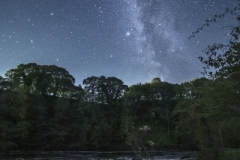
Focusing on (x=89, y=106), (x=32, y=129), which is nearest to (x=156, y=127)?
(x=89, y=106)

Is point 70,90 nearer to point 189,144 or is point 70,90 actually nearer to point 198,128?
point 189,144

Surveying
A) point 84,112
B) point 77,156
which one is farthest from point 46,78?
point 77,156

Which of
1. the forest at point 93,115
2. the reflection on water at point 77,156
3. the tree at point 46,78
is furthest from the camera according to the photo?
the tree at point 46,78

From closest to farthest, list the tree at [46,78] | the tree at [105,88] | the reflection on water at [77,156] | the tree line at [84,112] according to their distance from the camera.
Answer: the reflection on water at [77,156] < the tree line at [84,112] < the tree at [46,78] < the tree at [105,88]

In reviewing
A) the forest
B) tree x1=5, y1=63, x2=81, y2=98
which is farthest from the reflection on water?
tree x1=5, y1=63, x2=81, y2=98

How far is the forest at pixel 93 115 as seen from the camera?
5037cm

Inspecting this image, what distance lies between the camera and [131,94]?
90875 mm

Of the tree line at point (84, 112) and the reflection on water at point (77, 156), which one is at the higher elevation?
the tree line at point (84, 112)

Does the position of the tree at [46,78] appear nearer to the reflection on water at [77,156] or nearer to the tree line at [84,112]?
the tree line at [84,112]

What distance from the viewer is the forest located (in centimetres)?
5037

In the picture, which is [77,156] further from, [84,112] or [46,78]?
[46,78]

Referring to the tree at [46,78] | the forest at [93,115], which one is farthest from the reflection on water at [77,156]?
the tree at [46,78]

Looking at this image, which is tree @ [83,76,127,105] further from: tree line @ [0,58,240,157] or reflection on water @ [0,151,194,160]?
reflection on water @ [0,151,194,160]

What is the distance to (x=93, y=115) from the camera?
77.0 meters
